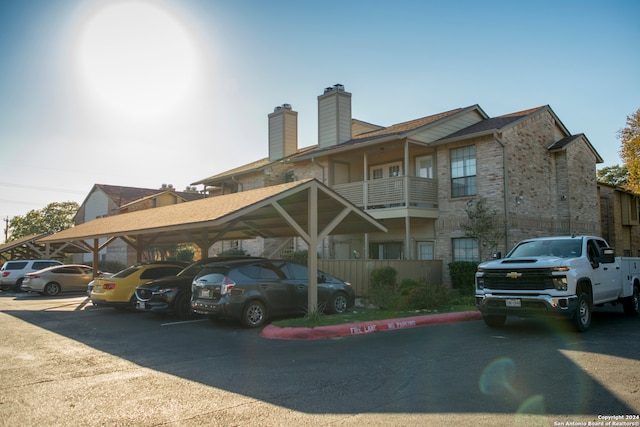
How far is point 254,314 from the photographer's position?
39.1 ft

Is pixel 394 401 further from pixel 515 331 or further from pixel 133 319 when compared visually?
pixel 133 319

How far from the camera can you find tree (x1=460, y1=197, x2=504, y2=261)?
19.8m

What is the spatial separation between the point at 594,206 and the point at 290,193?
19.1 meters

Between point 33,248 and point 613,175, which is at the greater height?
point 613,175

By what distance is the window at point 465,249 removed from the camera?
822 inches

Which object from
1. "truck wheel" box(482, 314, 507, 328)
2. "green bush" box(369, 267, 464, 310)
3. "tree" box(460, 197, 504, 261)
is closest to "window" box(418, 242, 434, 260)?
"tree" box(460, 197, 504, 261)

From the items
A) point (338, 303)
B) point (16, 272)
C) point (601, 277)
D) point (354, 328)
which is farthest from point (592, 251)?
point (16, 272)

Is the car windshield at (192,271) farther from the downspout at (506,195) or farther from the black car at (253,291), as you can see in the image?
the downspout at (506,195)

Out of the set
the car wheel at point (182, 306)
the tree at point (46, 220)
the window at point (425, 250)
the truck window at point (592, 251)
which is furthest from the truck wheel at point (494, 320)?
the tree at point (46, 220)

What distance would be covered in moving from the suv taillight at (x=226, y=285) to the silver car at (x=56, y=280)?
15884 mm

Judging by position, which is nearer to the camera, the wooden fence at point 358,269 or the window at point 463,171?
the wooden fence at point 358,269

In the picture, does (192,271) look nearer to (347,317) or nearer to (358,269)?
(347,317)

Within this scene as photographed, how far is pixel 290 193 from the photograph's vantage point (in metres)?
12.3

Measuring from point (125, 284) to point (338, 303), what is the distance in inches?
252
